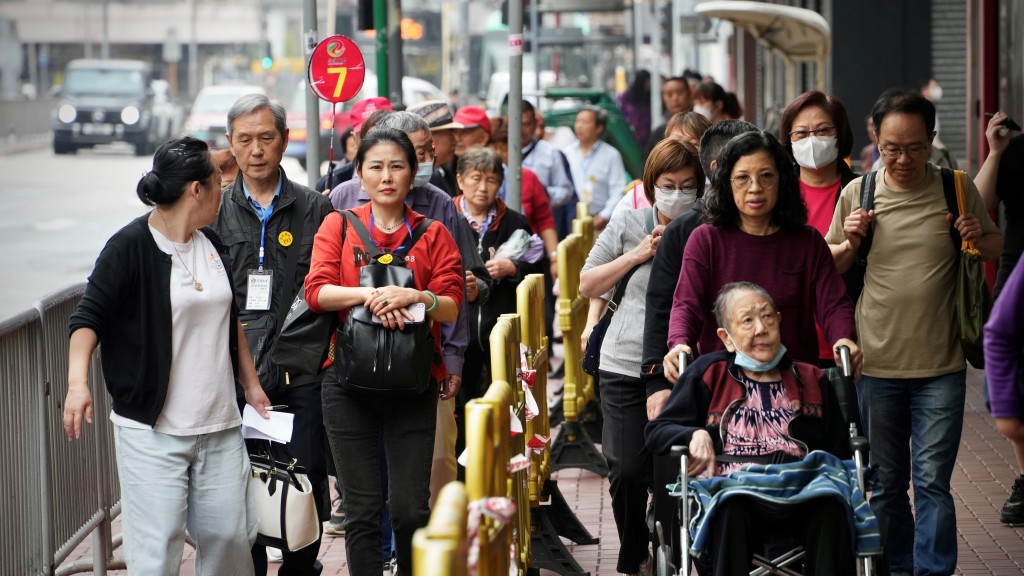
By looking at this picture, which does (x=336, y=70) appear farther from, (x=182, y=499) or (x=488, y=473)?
(x=488, y=473)

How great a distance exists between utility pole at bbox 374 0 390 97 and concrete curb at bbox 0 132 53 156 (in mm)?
31558

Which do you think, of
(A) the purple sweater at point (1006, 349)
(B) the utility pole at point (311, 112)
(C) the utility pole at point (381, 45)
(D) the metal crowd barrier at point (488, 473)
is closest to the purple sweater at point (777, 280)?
(A) the purple sweater at point (1006, 349)

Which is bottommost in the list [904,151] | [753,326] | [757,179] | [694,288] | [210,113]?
[753,326]

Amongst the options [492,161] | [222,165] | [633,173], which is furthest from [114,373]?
[633,173]

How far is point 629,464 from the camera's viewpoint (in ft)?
20.6

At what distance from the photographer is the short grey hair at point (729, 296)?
520cm

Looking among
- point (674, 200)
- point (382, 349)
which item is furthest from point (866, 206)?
point (382, 349)

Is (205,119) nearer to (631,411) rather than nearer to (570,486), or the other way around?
(570,486)

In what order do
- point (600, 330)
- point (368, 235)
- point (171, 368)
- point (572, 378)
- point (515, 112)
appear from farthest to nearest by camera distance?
1. point (515, 112)
2. point (572, 378)
3. point (600, 330)
4. point (368, 235)
5. point (171, 368)

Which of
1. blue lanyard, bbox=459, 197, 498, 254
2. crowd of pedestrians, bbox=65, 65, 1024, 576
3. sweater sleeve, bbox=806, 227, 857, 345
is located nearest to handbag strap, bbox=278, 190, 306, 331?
crowd of pedestrians, bbox=65, 65, 1024, 576

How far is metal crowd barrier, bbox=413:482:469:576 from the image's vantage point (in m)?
3.09

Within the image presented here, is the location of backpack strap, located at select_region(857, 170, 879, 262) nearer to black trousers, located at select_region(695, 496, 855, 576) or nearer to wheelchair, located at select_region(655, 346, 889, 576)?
wheelchair, located at select_region(655, 346, 889, 576)

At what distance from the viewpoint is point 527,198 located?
10.6 m

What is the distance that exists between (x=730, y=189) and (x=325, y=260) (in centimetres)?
154
